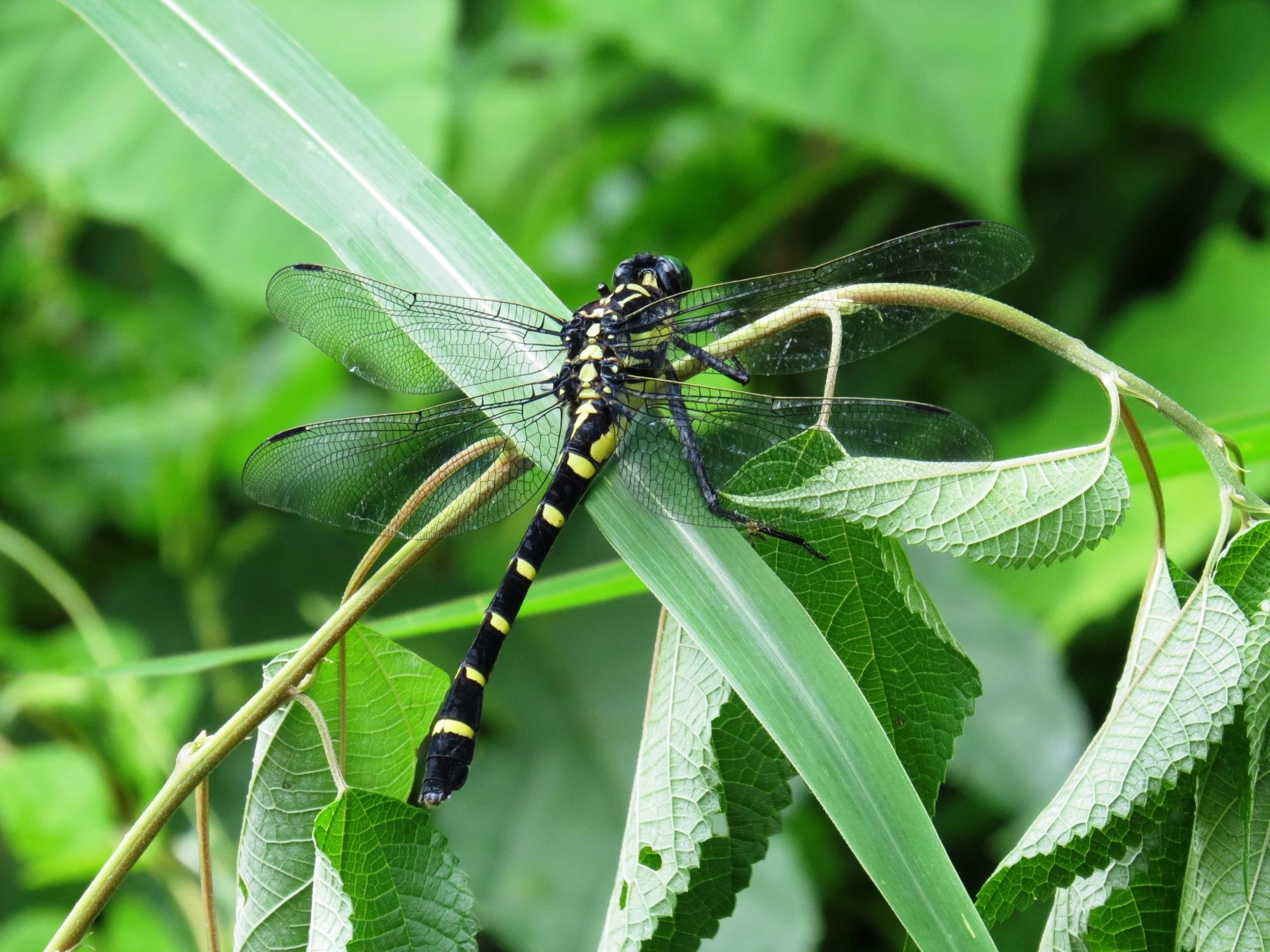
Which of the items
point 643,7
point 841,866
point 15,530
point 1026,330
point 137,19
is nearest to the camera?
point 1026,330

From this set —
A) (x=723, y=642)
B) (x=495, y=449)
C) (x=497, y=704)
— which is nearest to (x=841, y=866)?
(x=497, y=704)

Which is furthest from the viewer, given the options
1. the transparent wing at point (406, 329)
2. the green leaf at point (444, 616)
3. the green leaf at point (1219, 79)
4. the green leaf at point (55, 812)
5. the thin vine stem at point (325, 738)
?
the green leaf at point (1219, 79)

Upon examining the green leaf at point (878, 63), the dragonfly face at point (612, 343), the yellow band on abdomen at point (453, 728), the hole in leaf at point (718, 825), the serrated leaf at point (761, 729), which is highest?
the green leaf at point (878, 63)

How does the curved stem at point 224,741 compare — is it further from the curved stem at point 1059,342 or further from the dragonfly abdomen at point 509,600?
the curved stem at point 1059,342

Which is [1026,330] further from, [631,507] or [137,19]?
[137,19]

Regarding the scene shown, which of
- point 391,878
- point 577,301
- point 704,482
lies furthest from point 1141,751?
point 577,301

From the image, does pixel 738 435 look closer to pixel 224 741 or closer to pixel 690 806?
pixel 690 806

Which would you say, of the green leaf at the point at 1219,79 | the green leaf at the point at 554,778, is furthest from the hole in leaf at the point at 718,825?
the green leaf at the point at 1219,79
